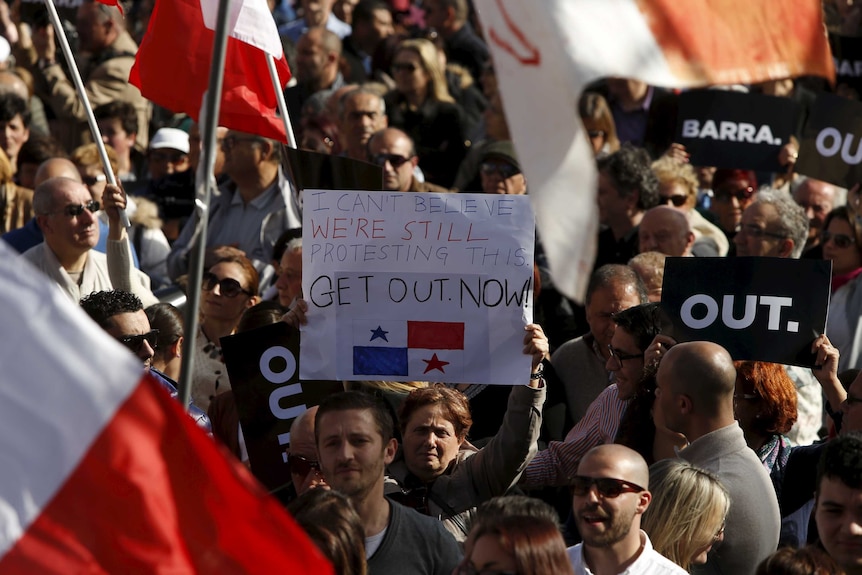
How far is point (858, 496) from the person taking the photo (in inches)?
176

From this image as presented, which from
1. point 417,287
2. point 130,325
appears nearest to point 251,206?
point 130,325

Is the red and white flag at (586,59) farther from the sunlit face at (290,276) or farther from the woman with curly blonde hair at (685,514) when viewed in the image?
the sunlit face at (290,276)

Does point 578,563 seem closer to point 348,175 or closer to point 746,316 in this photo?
point 746,316

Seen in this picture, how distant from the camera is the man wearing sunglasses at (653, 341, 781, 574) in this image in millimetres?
4871

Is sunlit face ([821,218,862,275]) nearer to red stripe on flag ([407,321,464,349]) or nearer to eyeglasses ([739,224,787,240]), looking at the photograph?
eyeglasses ([739,224,787,240])

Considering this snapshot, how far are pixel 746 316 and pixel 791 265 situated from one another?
0.86 ft

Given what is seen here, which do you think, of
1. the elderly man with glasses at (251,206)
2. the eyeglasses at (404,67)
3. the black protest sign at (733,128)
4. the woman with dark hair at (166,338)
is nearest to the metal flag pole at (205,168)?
the woman with dark hair at (166,338)

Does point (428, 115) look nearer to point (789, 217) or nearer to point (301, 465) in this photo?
point (789, 217)

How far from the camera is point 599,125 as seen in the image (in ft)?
31.8

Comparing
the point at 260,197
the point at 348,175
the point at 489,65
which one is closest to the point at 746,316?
the point at 348,175

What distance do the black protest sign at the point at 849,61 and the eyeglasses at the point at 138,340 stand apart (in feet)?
21.2

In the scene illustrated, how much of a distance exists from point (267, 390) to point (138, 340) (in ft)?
2.05

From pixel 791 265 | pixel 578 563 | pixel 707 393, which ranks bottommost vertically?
pixel 578 563

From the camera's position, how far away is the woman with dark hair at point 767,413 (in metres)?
5.47
